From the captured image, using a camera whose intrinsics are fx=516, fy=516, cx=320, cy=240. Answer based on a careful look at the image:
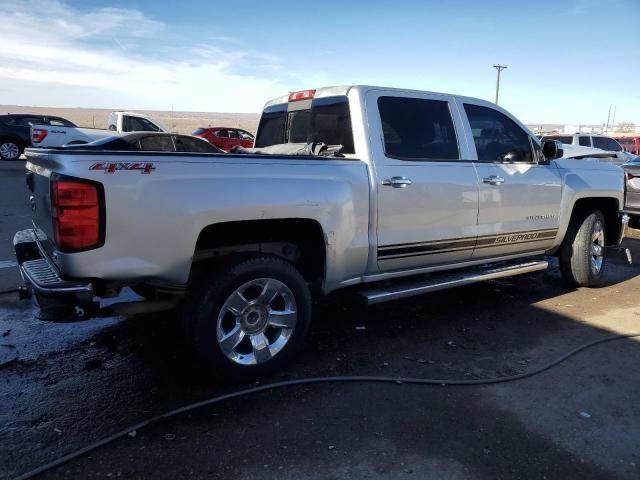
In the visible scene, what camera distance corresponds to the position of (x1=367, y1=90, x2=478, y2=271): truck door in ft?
13.2

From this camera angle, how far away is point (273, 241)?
12.3ft

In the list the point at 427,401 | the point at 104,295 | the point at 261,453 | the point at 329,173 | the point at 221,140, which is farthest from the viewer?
the point at 221,140

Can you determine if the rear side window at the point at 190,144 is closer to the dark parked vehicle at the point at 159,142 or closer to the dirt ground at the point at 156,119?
the dark parked vehicle at the point at 159,142

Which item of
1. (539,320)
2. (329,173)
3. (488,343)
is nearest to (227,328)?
(329,173)

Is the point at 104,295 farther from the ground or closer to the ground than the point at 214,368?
farther from the ground

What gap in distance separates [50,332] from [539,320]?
4.38m

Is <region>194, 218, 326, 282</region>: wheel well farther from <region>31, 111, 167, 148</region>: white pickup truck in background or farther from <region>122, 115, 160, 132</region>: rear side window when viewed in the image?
<region>122, 115, 160, 132</region>: rear side window

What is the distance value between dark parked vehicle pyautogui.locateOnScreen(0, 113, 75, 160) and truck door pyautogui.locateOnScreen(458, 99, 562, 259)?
56.1 ft

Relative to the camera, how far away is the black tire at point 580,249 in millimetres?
5727

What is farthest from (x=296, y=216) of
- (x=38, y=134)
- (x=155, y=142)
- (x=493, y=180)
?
(x=38, y=134)

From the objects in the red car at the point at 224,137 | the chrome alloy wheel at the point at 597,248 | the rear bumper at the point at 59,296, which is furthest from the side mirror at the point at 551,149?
the red car at the point at 224,137

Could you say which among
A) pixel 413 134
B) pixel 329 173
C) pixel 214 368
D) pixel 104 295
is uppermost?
pixel 413 134

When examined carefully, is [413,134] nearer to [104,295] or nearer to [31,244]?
[104,295]

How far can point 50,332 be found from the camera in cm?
436
